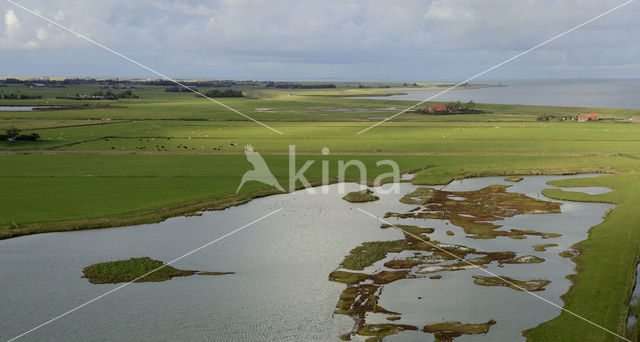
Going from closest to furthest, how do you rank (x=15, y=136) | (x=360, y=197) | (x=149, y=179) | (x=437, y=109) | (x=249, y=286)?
(x=249, y=286)
(x=360, y=197)
(x=149, y=179)
(x=15, y=136)
(x=437, y=109)

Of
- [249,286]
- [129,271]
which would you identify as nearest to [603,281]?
[249,286]

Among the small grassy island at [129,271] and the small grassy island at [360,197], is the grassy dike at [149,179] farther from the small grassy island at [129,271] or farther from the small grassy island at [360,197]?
the small grassy island at [129,271]

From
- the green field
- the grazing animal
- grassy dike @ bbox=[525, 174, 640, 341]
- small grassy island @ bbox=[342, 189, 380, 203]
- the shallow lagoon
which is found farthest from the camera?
the grazing animal

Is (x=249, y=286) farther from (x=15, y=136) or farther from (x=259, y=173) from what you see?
(x=15, y=136)

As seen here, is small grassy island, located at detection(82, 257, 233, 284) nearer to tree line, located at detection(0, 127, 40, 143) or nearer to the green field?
the green field

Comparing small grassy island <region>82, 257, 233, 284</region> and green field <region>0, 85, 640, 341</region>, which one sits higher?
green field <region>0, 85, 640, 341</region>

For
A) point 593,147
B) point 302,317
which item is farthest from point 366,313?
point 593,147

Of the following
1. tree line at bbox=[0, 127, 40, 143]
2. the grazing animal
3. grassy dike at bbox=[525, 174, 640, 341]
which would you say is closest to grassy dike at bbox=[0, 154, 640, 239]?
the grazing animal

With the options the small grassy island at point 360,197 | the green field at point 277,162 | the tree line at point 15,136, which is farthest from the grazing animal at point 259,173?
the tree line at point 15,136
